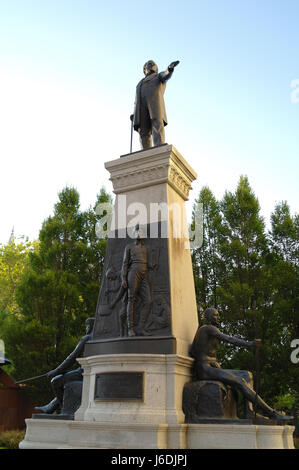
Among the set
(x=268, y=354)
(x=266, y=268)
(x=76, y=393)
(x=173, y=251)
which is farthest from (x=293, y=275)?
(x=76, y=393)

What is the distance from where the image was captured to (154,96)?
11.7m

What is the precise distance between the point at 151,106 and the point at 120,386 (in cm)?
699

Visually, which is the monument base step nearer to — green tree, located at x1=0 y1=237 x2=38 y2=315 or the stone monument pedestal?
the stone monument pedestal

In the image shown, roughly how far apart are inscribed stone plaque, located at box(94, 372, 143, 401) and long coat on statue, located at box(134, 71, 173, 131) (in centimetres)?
648

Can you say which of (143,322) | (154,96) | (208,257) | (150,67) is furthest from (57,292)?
(143,322)

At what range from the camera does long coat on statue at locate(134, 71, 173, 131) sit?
38.1 feet

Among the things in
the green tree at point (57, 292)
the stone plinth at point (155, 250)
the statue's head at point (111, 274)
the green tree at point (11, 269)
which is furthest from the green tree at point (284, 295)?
the green tree at point (11, 269)

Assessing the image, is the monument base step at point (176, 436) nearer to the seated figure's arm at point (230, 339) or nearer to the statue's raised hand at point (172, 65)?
the seated figure's arm at point (230, 339)

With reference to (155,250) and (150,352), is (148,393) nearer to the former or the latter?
(150,352)

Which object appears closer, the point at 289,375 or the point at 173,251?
the point at 173,251

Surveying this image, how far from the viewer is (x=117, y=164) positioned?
1110 cm

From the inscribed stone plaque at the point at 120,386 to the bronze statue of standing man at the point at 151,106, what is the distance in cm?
571
